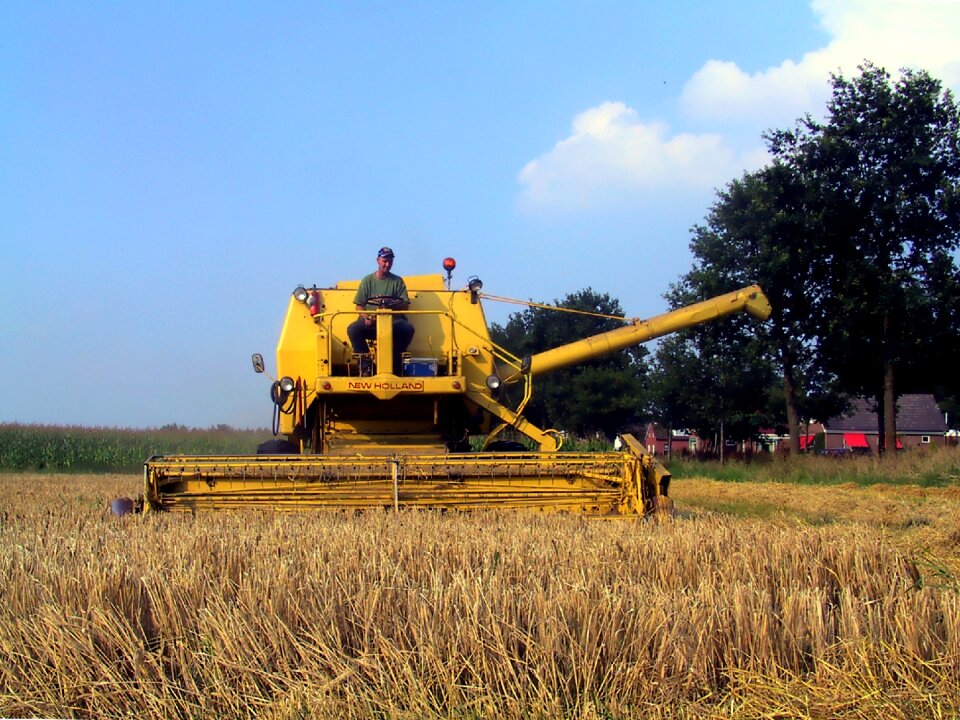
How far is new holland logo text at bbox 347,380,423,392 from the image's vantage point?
28.9 ft

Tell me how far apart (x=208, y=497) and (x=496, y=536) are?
3.09m

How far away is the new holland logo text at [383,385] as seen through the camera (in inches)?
347

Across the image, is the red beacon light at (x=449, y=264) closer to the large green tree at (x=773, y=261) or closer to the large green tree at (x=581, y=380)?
the large green tree at (x=773, y=261)

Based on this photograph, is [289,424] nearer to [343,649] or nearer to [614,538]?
[614,538]

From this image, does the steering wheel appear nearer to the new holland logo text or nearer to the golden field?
the new holland logo text

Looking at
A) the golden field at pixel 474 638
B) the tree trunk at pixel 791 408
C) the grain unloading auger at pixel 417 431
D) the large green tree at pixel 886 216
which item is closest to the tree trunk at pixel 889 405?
the large green tree at pixel 886 216

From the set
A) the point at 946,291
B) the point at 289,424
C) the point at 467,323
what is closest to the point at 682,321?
the point at 467,323

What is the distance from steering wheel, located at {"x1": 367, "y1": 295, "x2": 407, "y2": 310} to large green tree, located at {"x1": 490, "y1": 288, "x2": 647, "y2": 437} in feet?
107

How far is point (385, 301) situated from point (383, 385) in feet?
2.89

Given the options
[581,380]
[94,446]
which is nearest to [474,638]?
[94,446]

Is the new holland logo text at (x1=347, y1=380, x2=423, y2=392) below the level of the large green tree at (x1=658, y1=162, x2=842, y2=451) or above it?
below

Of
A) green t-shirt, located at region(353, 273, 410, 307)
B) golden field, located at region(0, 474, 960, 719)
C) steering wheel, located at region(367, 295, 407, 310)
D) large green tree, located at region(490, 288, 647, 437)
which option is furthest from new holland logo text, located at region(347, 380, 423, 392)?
large green tree, located at region(490, 288, 647, 437)

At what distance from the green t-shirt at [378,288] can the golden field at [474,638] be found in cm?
487

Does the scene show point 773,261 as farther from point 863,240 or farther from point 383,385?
point 383,385
